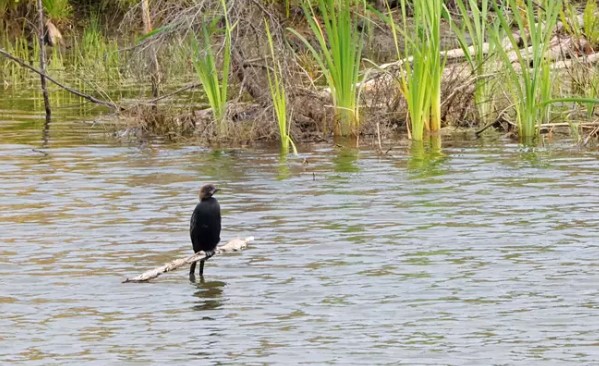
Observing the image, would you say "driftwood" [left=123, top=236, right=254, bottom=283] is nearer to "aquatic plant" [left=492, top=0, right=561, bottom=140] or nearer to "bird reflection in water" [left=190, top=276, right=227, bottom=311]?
"bird reflection in water" [left=190, top=276, right=227, bottom=311]

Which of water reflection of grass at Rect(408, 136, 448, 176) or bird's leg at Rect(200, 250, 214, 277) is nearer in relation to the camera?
bird's leg at Rect(200, 250, 214, 277)

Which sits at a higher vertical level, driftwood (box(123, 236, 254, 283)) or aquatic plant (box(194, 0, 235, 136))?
aquatic plant (box(194, 0, 235, 136))

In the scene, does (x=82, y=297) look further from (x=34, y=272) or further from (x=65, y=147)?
(x=65, y=147)

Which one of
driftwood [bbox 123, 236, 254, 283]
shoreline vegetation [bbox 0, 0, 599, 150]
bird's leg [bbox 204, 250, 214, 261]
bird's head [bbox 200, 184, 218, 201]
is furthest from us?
shoreline vegetation [bbox 0, 0, 599, 150]

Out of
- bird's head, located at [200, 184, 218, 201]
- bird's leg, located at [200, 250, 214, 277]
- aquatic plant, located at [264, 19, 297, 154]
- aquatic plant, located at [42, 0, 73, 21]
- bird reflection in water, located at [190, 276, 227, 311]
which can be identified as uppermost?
aquatic plant, located at [42, 0, 73, 21]

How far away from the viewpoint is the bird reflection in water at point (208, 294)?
9023 millimetres

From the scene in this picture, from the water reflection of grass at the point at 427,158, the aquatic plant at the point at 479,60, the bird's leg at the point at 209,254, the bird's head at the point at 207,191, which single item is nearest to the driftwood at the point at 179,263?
the bird's leg at the point at 209,254

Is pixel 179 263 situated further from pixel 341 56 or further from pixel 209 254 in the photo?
pixel 341 56

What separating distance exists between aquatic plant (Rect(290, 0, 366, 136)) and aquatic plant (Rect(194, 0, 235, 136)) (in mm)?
744

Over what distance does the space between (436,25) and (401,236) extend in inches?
162

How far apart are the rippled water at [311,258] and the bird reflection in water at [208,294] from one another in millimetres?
19

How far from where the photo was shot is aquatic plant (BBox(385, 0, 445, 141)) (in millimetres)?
14781

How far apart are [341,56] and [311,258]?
501 centimetres

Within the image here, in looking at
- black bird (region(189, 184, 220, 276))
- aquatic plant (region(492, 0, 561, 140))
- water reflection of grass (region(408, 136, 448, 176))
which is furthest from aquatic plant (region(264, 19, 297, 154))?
black bird (region(189, 184, 220, 276))
